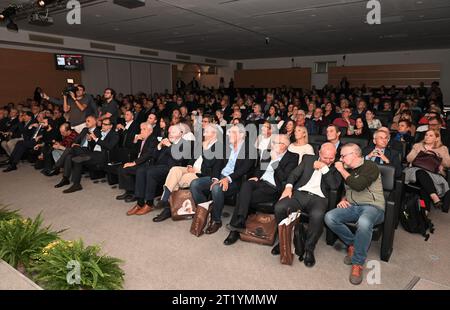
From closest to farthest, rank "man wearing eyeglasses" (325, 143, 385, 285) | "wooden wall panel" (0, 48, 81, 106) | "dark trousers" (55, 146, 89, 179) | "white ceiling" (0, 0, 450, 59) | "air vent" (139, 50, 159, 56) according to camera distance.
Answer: "man wearing eyeglasses" (325, 143, 385, 285)
"dark trousers" (55, 146, 89, 179)
"white ceiling" (0, 0, 450, 59)
"wooden wall panel" (0, 48, 81, 106)
"air vent" (139, 50, 159, 56)

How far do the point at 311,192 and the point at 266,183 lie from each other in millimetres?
518

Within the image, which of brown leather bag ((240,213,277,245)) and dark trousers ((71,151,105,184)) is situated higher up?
dark trousers ((71,151,105,184))

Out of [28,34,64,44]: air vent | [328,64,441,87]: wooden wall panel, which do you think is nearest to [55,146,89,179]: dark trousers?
[28,34,64,44]: air vent

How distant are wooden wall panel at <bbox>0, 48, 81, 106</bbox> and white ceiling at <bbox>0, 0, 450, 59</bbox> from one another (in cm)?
165

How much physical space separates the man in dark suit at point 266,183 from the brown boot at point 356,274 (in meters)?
1.03

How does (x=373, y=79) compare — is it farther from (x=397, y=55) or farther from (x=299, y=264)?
(x=299, y=264)

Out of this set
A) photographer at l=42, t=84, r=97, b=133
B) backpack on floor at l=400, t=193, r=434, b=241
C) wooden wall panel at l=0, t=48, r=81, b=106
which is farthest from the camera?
wooden wall panel at l=0, t=48, r=81, b=106

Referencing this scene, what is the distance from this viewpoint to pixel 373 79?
1580 centimetres

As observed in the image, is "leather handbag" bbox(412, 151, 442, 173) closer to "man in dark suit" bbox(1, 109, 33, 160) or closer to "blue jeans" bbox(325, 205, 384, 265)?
"blue jeans" bbox(325, 205, 384, 265)

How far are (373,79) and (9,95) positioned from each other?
15975 mm

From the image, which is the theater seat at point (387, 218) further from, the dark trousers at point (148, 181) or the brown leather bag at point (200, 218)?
the dark trousers at point (148, 181)

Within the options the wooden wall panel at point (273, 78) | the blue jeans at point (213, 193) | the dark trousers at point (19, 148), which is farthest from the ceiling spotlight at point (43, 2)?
the wooden wall panel at point (273, 78)

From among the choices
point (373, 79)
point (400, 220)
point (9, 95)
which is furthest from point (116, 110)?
point (373, 79)

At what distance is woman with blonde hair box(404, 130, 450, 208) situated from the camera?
11.8 feet
